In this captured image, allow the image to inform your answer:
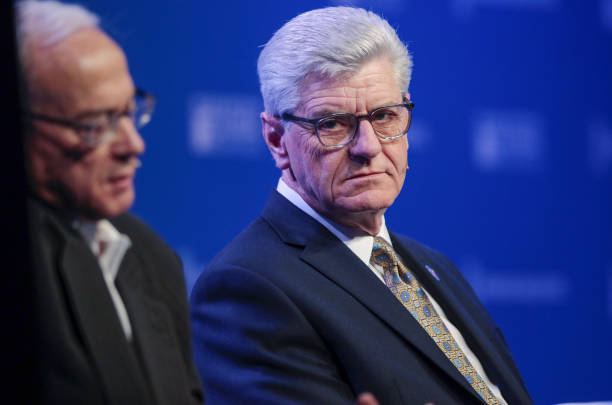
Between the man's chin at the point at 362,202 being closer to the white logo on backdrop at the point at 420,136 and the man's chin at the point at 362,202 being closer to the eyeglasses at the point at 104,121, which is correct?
the eyeglasses at the point at 104,121

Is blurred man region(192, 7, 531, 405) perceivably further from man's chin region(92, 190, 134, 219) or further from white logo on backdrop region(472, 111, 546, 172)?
white logo on backdrop region(472, 111, 546, 172)

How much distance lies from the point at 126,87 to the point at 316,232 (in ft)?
2.62

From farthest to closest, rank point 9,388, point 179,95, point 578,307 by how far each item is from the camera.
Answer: point 578,307 < point 179,95 < point 9,388

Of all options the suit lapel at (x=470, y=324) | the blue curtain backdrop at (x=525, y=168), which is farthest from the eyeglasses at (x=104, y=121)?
the blue curtain backdrop at (x=525, y=168)

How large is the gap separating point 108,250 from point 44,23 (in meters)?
0.27

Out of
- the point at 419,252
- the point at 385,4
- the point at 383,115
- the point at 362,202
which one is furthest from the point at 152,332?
the point at 385,4

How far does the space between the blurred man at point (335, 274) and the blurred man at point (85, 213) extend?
0.51 metres

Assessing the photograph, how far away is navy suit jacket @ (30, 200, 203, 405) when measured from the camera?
0.77m

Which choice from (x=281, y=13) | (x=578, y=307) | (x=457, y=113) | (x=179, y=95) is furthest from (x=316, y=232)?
(x=578, y=307)

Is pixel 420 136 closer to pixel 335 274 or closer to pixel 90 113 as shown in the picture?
pixel 335 274

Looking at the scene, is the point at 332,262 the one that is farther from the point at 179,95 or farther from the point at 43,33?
the point at 43,33

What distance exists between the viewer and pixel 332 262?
152 cm

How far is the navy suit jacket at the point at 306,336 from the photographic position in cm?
136

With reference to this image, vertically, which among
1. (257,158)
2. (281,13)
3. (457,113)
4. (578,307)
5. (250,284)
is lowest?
(578,307)
